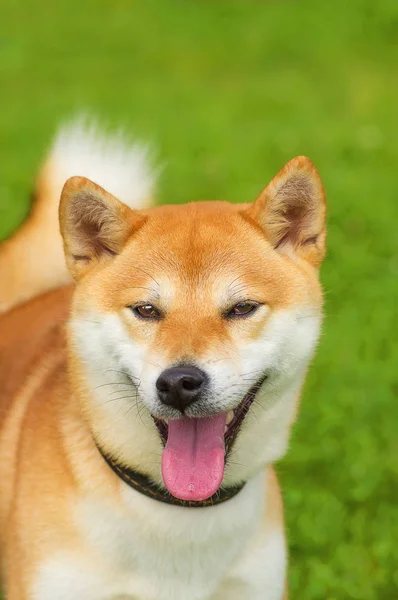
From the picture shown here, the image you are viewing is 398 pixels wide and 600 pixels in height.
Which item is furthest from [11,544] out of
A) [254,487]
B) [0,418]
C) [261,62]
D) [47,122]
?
[261,62]

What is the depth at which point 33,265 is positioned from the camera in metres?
3.54

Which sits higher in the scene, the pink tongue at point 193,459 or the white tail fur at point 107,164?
the white tail fur at point 107,164

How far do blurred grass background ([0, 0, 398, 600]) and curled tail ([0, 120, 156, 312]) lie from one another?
1279mm

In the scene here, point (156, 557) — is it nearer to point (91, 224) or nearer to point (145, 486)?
point (145, 486)

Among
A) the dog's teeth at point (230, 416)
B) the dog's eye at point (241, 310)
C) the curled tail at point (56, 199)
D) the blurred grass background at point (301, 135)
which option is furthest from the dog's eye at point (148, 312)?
the blurred grass background at point (301, 135)

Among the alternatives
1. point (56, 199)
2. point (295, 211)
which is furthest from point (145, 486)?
point (56, 199)

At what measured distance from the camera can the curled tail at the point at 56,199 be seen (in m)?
3.53

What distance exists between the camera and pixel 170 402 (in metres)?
2.21

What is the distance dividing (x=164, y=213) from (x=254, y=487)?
2.71 ft

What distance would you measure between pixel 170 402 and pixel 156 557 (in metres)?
0.54

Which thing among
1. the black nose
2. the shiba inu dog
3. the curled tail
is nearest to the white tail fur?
the curled tail

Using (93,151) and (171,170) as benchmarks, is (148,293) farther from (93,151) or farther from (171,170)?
(171,170)

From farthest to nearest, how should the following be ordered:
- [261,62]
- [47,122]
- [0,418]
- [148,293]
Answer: [261,62] → [47,122] → [0,418] → [148,293]

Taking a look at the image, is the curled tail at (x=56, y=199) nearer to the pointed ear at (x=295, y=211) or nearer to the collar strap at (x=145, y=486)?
the pointed ear at (x=295, y=211)
